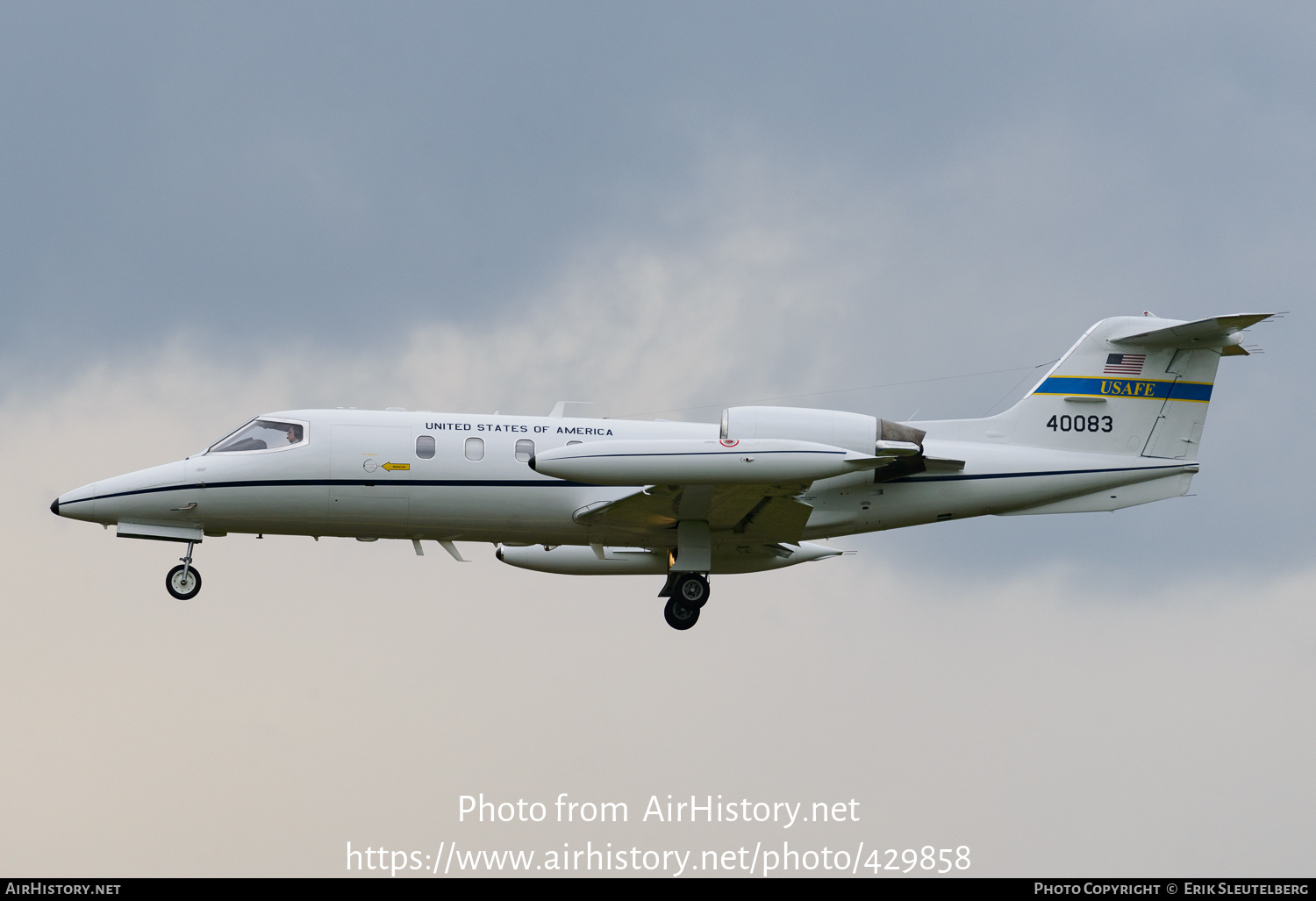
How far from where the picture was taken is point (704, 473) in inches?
789

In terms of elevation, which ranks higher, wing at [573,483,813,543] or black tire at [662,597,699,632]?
wing at [573,483,813,543]

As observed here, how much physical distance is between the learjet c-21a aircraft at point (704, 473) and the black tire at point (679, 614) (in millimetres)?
31

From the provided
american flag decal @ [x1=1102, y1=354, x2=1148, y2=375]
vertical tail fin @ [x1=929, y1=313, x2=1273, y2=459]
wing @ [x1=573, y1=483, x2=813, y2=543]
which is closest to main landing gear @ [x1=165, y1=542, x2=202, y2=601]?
wing @ [x1=573, y1=483, x2=813, y2=543]

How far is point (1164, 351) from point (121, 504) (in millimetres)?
16265

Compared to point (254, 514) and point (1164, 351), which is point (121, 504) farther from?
point (1164, 351)

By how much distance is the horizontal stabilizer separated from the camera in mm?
23516

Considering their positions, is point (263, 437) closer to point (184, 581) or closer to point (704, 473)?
point (184, 581)

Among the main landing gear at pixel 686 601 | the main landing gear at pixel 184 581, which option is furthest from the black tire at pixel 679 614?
the main landing gear at pixel 184 581

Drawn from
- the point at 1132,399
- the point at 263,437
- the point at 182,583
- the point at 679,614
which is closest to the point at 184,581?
the point at 182,583

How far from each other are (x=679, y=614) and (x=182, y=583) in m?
7.52

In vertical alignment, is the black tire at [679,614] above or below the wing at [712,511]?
below

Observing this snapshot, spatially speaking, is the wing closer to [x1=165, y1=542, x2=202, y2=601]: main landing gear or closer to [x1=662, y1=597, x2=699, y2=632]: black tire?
[x1=662, y1=597, x2=699, y2=632]: black tire

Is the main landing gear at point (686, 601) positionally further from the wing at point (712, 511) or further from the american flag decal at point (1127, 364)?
the american flag decal at point (1127, 364)

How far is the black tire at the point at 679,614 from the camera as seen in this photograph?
23828 millimetres
